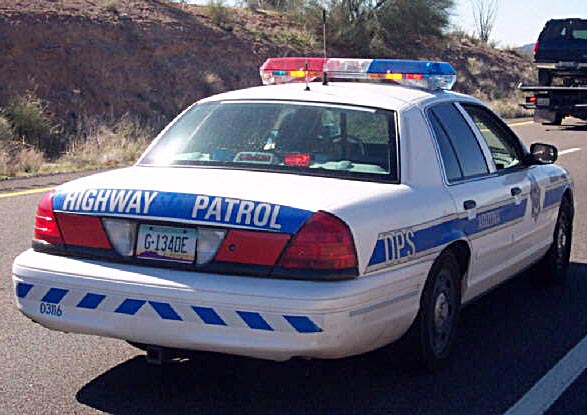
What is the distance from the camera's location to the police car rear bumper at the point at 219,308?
4.28 m

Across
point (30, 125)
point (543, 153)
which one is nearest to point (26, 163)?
point (30, 125)

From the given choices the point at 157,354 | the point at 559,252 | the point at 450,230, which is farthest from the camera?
the point at 559,252

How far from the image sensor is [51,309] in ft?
15.3

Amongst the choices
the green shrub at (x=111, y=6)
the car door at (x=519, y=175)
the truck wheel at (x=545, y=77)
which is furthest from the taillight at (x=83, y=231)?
the green shrub at (x=111, y=6)

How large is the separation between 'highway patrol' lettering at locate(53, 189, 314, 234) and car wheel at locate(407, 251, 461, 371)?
924 mm

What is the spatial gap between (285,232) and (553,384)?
1705 mm

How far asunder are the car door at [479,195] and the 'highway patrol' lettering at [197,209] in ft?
4.17

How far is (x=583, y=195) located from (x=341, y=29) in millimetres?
27904

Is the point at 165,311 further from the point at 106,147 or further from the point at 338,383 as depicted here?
the point at 106,147

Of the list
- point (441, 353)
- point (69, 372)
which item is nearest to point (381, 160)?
point (441, 353)

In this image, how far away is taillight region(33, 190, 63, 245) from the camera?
4805 millimetres

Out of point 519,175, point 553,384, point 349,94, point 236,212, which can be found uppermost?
point 349,94

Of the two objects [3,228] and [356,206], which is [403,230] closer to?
[356,206]

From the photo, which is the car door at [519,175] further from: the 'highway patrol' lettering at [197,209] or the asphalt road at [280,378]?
the 'highway patrol' lettering at [197,209]
